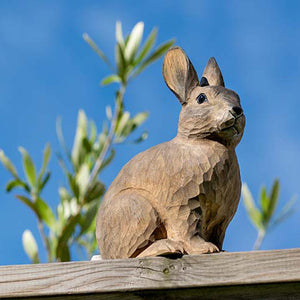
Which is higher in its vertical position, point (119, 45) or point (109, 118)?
point (119, 45)

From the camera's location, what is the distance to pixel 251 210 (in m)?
5.08

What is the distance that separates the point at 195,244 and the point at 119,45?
11.1ft

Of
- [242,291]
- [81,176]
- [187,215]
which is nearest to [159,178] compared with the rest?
[187,215]

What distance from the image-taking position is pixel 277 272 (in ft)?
6.51

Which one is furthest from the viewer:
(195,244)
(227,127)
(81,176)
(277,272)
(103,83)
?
(103,83)

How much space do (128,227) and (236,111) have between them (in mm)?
553

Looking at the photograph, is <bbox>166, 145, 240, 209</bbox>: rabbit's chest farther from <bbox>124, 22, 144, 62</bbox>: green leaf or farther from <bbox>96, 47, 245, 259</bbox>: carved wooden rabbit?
<bbox>124, 22, 144, 62</bbox>: green leaf

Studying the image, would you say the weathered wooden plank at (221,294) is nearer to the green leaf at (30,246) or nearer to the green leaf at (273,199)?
the green leaf at (30,246)

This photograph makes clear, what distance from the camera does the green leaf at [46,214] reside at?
468cm

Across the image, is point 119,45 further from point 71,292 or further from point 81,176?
point 71,292

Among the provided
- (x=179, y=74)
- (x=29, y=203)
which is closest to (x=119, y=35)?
(x=29, y=203)

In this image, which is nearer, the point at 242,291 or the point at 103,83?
the point at 242,291

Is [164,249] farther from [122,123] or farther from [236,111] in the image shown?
[122,123]

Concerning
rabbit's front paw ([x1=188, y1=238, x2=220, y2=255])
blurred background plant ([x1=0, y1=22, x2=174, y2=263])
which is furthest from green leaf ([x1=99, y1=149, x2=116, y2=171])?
rabbit's front paw ([x1=188, y1=238, x2=220, y2=255])
